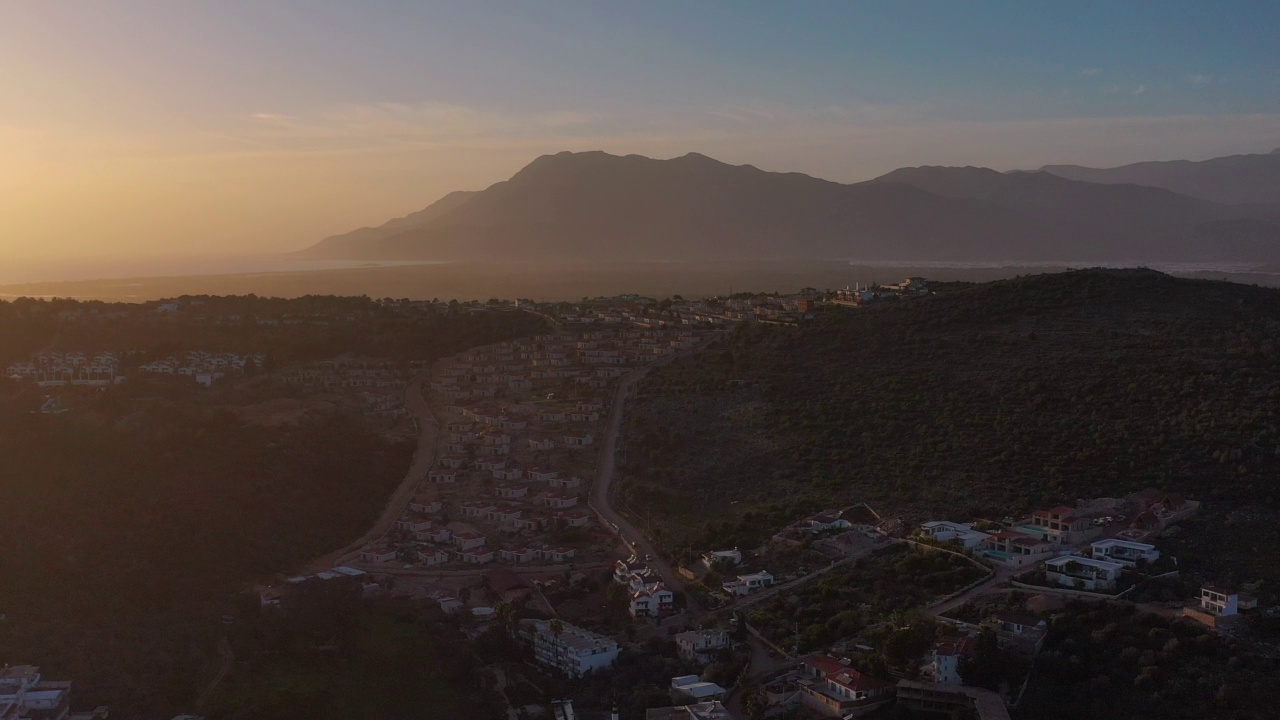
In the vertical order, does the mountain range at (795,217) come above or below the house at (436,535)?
above

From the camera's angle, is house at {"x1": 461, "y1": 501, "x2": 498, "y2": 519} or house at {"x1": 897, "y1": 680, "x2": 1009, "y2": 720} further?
house at {"x1": 461, "y1": 501, "x2": 498, "y2": 519}

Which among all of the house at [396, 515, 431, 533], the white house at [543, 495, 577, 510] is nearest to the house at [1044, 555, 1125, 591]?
the white house at [543, 495, 577, 510]

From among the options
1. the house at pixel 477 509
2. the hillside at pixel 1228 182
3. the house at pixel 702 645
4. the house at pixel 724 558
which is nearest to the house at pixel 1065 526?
the house at pixel 724 558

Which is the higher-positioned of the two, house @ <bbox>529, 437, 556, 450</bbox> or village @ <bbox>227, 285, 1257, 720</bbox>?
house @ <bbox>529, 437, 556, 450</bbox>

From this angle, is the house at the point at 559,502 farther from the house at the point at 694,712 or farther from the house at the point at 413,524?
the house at the point at 694,712

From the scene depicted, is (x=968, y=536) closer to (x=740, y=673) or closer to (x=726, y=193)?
(x=740, y=673)

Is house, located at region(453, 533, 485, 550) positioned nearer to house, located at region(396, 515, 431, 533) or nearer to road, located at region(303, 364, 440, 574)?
→ house, located at region(396, 515, 431, 533)

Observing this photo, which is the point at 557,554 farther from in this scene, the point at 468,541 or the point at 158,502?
the point at 158,502
